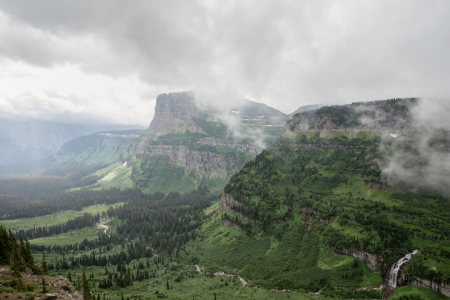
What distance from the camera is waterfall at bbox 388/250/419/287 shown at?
8794 centimetres

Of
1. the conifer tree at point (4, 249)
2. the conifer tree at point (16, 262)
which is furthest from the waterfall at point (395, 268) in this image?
the conifer tree at point (4, 249)

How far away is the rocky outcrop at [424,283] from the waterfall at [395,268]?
1427 millimetres

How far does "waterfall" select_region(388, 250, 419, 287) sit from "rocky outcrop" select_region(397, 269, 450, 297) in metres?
1.43

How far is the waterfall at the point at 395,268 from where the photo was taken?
3462 inches

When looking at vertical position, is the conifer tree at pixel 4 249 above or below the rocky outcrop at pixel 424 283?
above

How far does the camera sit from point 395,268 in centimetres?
9019

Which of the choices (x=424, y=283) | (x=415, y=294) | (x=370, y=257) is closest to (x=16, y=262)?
(x=370, y=257)

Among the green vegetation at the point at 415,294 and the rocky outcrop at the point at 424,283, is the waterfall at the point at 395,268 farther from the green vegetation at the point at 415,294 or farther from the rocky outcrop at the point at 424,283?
the green vegetation at the point at 415,294

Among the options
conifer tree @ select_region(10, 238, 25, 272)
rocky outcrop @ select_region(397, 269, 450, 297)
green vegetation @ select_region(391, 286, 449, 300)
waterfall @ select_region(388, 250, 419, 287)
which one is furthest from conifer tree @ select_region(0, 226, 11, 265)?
rocky outcrop @ select_region(397, 269, 450, 297)

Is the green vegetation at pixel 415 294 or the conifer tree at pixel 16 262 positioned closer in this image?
the conifer tree at pixel 16 262

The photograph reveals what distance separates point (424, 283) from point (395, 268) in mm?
10737

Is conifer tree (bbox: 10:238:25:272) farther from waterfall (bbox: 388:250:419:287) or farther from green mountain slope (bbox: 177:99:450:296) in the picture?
waterfall (bbox: 388:250:419:287)

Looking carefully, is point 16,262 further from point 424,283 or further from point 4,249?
point 424,283

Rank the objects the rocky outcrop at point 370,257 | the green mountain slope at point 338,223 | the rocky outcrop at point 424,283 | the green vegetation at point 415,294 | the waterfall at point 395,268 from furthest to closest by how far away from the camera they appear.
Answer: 1. the green mountain slope at point 338,223
2. the rocky outcrop at point 370,257
3. the waterfall at point 395,268
4. the green vegetation at point 415,294
5. the rocky outcrop at point 424,283
